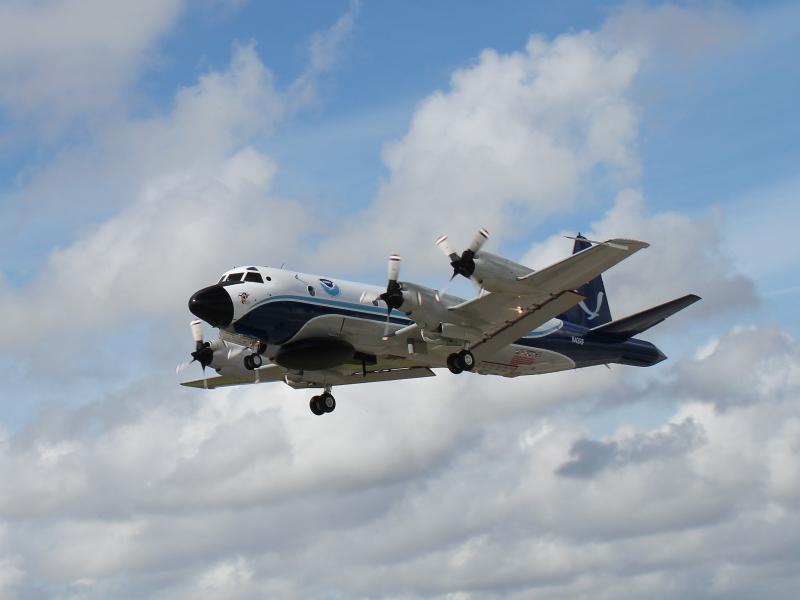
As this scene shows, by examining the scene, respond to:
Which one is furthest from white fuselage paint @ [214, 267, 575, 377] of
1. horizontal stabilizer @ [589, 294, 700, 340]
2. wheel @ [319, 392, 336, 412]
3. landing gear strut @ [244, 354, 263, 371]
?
horizontal stabilizer @ [589, 294, 700, 340]

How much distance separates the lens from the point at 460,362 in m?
40.4

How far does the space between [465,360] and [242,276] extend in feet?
29.4

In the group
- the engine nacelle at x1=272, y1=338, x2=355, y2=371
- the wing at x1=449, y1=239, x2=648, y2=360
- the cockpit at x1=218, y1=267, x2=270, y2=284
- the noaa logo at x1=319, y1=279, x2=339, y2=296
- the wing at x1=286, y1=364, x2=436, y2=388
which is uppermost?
the cockpit at x1=218, y1=267, x2=270, y2=284

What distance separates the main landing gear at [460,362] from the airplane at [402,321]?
38 millimetres

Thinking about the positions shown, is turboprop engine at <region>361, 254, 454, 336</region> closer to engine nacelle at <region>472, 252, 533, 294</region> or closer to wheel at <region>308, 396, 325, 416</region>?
engine nacelle at <region>472, 252, 533, 294</region>

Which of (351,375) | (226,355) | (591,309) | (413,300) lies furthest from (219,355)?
(591,309)

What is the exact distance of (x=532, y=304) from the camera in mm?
38500

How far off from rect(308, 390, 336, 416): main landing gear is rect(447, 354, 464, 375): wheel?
23.5ft

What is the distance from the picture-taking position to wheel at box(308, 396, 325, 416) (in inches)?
1786

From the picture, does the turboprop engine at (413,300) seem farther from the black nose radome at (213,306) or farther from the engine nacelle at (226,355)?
the engine nacelle at (226,355)

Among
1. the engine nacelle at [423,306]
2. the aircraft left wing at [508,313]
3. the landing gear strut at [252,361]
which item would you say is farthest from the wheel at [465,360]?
the landing gear strut at [252,361]

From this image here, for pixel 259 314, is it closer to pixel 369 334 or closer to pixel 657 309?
pixel 369 334

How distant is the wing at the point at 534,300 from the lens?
116 feet

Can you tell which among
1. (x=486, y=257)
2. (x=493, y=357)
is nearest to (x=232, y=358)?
(x=493, y=357)
